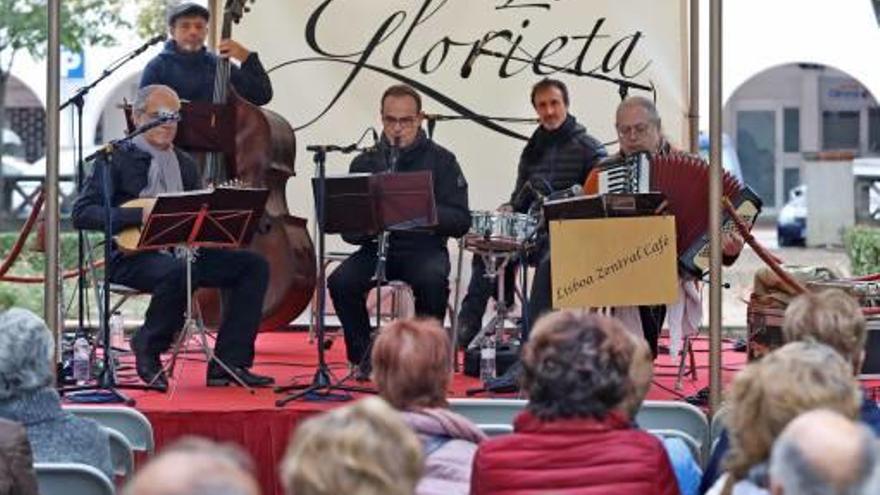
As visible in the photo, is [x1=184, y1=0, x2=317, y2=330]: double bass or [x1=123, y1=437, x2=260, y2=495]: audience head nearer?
[x1=123, y1=437, x2=260, y2=495]: audience head

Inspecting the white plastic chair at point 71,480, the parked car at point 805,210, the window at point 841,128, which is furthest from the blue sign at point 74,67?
the white plastic chair at point 71,480

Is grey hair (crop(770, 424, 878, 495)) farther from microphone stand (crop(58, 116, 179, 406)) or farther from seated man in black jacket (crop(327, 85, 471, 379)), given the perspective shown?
seated man in black jacket (crop(327, 85, 471, 379))

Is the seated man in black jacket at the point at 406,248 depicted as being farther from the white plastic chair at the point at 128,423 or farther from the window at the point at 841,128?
the window at the point at 841,128

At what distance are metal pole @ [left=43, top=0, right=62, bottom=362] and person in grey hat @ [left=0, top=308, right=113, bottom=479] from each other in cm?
153

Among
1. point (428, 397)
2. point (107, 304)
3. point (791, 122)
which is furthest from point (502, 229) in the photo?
point (791, 122)

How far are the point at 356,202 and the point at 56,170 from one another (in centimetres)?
150

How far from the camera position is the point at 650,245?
7.84 metres

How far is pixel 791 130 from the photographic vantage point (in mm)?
35688

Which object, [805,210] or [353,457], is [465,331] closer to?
[353,457]

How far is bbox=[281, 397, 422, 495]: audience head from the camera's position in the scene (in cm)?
345

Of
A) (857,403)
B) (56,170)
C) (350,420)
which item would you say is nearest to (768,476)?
(857,403)

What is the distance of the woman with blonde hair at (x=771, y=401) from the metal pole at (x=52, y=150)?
129 inches

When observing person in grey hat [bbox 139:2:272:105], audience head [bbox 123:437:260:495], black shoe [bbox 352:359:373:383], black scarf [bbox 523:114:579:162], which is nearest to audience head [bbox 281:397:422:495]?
audience head [bbox 123:437:260:495]

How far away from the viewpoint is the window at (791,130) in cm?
3547
